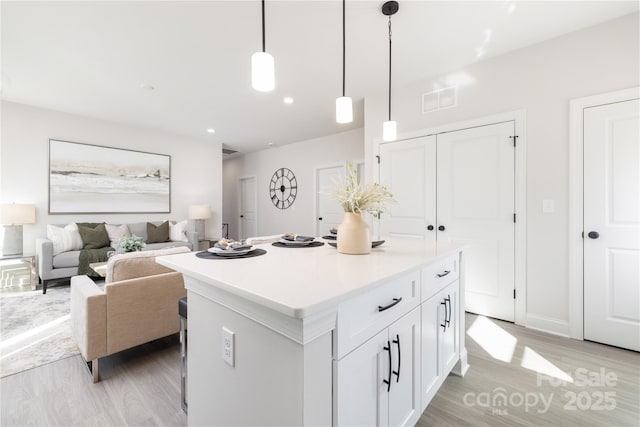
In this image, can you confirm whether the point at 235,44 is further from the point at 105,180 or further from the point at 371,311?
the point at 105,180

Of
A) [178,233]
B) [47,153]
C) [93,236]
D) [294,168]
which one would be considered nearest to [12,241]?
[93,236]

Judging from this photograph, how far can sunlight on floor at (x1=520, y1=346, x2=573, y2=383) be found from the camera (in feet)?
5.85

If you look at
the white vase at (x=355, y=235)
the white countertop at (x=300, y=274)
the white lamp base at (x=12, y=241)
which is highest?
the white vase at (x=355, y=235)

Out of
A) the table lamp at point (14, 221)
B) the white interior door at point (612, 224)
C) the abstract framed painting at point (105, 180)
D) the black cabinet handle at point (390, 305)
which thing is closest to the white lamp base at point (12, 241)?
the table lamp at point (14, 221)

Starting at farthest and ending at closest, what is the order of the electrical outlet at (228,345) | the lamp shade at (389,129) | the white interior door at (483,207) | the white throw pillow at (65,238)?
the white throw pillow at (65,238) → the white interior door at (483,207) → the lamp shade at (389,129) → the electrical outlet at (228,345)

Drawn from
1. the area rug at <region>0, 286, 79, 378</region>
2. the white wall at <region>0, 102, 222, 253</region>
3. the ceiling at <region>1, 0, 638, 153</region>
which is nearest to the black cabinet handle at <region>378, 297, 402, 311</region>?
the ceiling at <region>1, 0, 638, 153</region>

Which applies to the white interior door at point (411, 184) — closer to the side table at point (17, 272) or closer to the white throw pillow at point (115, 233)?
the white throw pillow at point (115, 233)

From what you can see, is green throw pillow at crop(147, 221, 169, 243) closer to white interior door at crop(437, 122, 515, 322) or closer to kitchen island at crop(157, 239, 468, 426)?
kitchen island at crop(157, 239, 468, 426)

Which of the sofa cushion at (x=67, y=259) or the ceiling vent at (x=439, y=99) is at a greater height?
the ceiling vent at (x=439, y=99)

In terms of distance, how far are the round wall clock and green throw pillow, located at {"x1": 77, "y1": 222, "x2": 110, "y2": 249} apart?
333 centimetres

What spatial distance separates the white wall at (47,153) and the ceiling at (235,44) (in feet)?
1.09

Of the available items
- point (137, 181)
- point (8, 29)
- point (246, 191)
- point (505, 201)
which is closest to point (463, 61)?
point (505, 201)

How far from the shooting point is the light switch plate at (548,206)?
7.88ft

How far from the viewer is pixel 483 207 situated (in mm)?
2768
